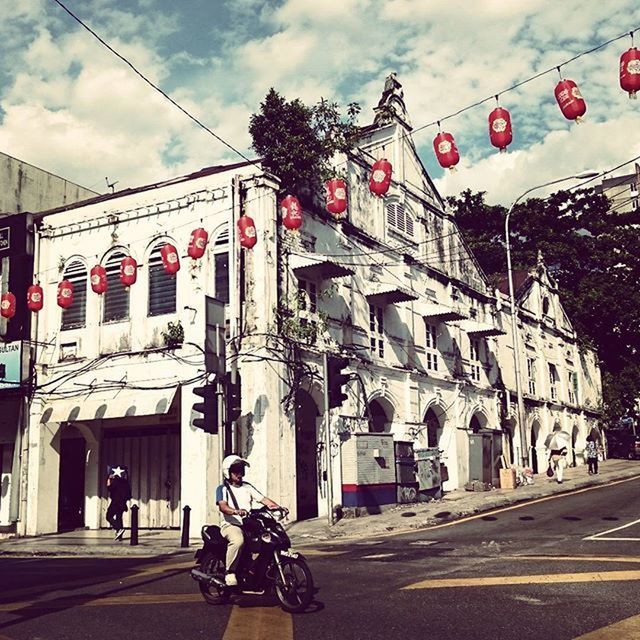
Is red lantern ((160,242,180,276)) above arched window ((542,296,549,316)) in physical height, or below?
below

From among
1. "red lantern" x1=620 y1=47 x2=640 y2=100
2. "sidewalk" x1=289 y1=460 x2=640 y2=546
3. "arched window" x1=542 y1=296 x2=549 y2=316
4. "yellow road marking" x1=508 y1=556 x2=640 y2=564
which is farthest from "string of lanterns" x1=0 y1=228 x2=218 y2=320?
"arched window" x1=542 y1=296 x2=549 y2=316

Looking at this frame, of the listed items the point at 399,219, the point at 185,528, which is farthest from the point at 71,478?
the point at 399,219

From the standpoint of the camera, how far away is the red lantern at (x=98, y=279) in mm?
19562

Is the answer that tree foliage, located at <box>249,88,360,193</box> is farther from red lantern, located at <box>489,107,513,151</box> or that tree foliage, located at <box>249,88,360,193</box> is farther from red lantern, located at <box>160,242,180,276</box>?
red lantern, located at <box>489,107,513,151</box>

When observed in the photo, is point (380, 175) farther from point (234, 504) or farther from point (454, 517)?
point (234, 504)

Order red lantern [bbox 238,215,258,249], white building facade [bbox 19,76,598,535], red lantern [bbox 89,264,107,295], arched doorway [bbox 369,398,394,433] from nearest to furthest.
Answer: red lantern [bbox 238,215,258,249] < white building facade [bbox 19,76,598,535] < red lantern [bbox 89,264,107,295] < arched doorway [bbox 369,398,394,433]

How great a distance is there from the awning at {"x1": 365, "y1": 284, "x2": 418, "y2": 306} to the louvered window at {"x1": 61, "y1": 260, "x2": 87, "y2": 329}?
826cm

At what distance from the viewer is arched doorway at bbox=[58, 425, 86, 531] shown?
2156 centimetres

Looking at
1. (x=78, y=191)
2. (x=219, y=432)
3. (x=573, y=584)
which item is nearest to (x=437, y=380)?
(x=219, y=432)

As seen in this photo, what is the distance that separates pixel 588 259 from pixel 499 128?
3474cm

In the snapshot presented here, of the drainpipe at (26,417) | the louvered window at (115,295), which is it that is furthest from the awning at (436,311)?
the drainpipe at (26,417)

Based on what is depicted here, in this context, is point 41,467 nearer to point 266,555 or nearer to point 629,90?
point 266,555

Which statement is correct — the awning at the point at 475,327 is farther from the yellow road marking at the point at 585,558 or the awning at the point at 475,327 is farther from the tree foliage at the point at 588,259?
the yellow road marking at the point at 585,558

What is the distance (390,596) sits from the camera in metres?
8.01
